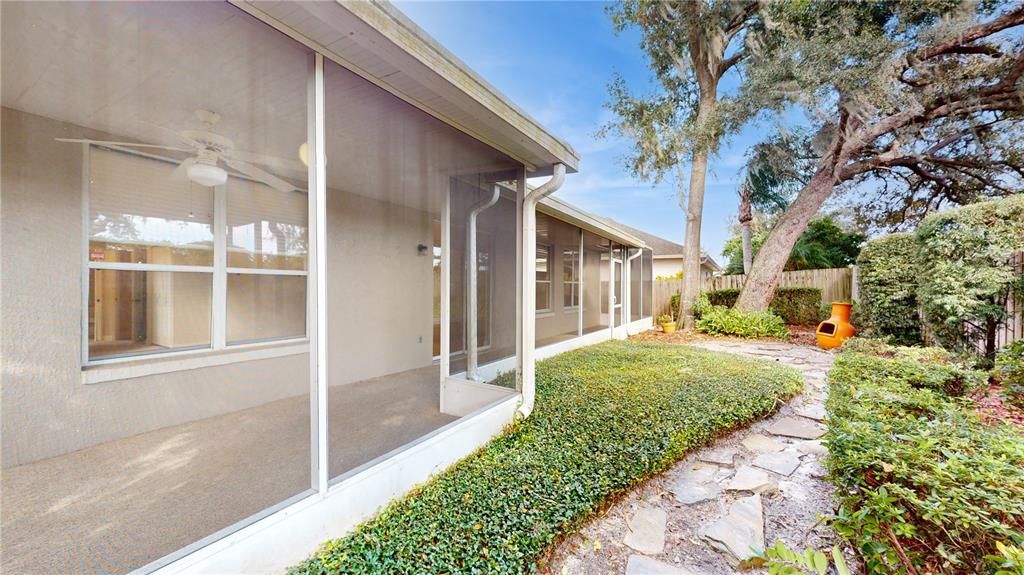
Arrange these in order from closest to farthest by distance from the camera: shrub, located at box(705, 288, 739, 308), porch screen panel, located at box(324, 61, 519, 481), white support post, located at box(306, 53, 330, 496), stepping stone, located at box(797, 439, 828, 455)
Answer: white support post, located at box(306, 53, 330, 496) → porch screen panel, located at box(324, 61, 519, 481) → stepping stone, located at box(797, 439, 828, 455) → shrub, located at box(705, 288, 739, 308)

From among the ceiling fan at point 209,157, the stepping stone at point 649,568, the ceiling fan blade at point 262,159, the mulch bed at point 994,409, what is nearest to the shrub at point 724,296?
the mulch bed at point 994,409

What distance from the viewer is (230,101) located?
2701 millimetres

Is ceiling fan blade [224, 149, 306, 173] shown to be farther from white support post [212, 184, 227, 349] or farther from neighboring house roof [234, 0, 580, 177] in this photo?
neighboring house roof [234, 0, 580, 177]

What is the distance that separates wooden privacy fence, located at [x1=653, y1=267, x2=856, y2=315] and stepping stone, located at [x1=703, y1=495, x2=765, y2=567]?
33.8 feet

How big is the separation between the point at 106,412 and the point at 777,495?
17.3 ft

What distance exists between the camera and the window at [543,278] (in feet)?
25.0

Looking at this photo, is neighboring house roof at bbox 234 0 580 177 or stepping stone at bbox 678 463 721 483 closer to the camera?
neighboring house roof at bbox 234 0 580 177

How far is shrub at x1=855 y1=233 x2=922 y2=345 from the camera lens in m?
6.55

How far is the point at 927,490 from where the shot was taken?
5.36ft

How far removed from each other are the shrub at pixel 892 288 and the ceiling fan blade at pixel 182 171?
391 inches

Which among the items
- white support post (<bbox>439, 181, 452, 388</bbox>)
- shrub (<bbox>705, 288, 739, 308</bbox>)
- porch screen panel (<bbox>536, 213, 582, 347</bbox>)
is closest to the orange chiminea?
shrub (<bbox>705, 288, 739, 308</bbox>)

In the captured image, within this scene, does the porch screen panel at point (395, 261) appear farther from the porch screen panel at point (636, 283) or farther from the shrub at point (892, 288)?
the shrub at point (892, 288)

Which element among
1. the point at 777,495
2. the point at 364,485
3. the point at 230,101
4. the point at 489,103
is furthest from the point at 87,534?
the point at 777,495

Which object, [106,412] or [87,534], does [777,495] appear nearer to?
[87,534]
